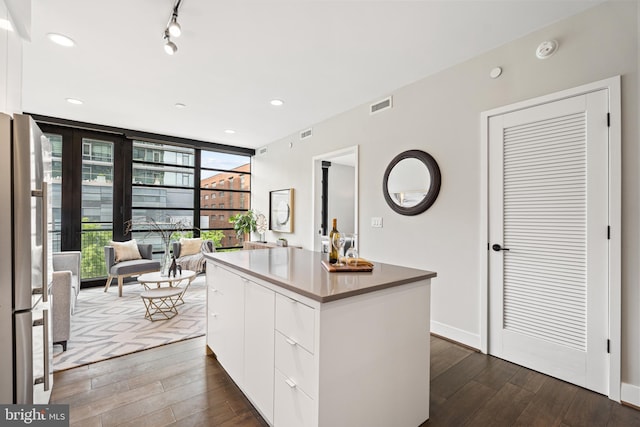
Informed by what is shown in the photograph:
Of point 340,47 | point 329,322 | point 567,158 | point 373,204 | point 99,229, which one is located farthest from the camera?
point 99,229

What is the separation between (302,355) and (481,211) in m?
2.16

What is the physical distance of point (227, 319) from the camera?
2.11m

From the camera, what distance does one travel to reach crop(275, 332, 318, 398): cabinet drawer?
1275 mm

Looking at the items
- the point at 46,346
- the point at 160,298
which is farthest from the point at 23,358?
the point at 160,298

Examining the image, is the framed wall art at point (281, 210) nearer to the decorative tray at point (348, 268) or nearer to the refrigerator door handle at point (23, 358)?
the decorative tray at point (348, 268)

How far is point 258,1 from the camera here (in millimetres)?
2047

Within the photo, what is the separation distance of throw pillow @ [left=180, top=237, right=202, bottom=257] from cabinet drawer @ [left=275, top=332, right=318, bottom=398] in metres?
4.37

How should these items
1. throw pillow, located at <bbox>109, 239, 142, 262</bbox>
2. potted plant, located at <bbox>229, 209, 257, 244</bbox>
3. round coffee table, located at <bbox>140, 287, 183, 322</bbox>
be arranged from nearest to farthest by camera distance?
round coffee table, located at <bbox>140, 287, 183, 322</bbox> → throw pillow, located at <bbox>109, 239, 142, 262</bbox> → potted plant, located at <bbox>229, 209, 257, 244</bbox>

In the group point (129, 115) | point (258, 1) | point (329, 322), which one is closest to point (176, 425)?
point (329, 322)

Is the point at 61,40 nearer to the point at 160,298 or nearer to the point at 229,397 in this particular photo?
the point at 160,298

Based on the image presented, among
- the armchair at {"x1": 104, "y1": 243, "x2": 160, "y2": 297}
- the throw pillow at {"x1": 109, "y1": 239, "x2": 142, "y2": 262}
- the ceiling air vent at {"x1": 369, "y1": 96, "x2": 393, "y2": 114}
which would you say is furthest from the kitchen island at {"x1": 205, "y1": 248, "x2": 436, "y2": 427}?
the throw pillow at {"x1": 109, "y1": 239, "x2": 142, "y2": 262}

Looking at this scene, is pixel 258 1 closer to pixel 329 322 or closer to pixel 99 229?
pixel 329 322

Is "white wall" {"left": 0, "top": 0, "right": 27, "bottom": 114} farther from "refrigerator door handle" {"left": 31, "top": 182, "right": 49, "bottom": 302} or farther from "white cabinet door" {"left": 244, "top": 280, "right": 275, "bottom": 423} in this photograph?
"white cabinet door" {"left": 244, "top": 280, "right": 275, "bottom": 423}

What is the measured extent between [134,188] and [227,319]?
4.36 m
